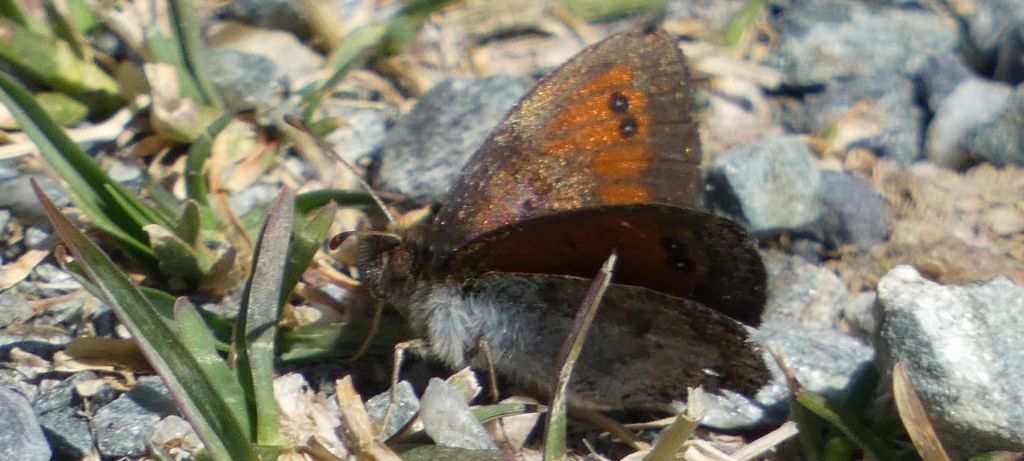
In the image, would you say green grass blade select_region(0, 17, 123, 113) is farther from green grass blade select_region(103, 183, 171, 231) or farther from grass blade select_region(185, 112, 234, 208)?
green grass blade select_region(103, 183, 171, 231)

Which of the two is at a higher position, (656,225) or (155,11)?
(155,11)

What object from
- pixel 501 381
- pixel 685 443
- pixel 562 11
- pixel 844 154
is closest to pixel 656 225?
pixel 685 443

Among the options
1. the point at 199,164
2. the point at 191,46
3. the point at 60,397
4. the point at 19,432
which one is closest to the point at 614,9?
the point at 191,46

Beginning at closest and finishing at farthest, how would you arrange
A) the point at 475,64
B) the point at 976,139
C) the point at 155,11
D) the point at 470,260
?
the point at 470,260 < the point at 155,11 < the point at 976,139 < the point at 475,64

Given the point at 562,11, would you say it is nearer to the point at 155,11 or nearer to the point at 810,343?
the point at 155,11

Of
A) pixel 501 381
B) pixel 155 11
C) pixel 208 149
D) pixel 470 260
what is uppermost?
pixel 155 11
